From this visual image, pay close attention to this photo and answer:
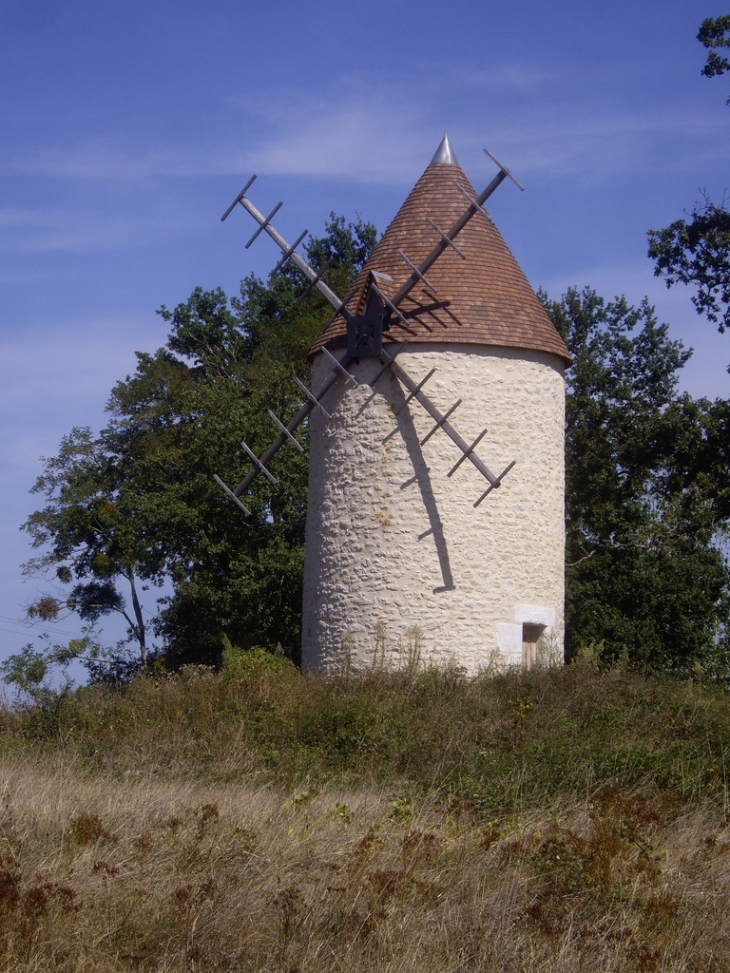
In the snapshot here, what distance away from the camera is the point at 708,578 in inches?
740

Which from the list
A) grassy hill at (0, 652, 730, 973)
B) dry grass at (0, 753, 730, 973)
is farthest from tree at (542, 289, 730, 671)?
dry grass at (0, 753, 730, 973)

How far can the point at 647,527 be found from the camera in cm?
2050

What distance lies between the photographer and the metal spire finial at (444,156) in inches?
631

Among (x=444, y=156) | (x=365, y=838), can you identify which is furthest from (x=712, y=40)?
(x=365, y=838)

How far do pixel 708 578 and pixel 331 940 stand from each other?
46.5 ft

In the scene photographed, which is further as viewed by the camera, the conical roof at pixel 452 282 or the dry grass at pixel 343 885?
the conical roof at pixel 452 282

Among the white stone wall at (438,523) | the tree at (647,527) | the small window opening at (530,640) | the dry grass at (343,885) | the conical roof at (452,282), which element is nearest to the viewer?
the dry grass at (343,885)

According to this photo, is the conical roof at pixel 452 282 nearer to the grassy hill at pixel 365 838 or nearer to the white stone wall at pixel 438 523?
the white stone wall at pixel 438 523

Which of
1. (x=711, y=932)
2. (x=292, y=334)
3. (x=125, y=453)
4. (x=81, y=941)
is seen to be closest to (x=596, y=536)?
(x=292, y=334)

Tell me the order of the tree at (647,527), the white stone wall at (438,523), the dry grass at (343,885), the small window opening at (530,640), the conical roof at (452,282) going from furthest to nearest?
the tree at (647,527) < the conical roof at (452,282) < the small window opening at (530,640) < the white stone wall at (438,523) < the dry grass at (343,885)

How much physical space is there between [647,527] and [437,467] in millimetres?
7696

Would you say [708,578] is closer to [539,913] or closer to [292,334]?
[292,334]

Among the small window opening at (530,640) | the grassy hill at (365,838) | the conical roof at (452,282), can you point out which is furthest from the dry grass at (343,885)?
the conical roof at (452,282)

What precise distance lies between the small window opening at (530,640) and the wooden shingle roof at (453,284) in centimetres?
350
